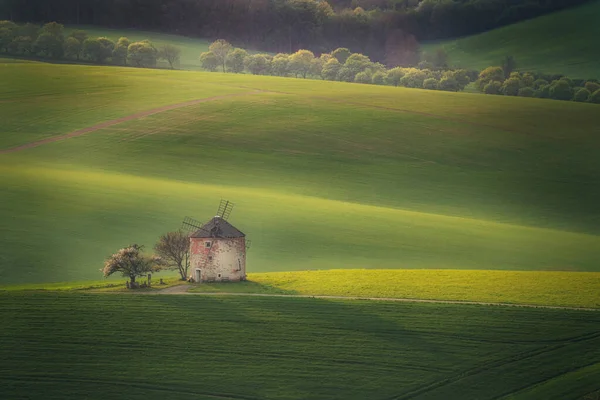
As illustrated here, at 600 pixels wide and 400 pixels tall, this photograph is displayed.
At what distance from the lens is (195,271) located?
56219mm

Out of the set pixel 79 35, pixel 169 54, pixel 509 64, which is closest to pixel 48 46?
pixel 79 35

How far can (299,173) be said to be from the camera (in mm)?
91000

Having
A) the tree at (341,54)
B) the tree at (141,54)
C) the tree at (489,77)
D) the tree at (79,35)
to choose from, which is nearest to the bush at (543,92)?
the tree at (489,77)

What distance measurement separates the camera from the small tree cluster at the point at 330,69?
13775cm

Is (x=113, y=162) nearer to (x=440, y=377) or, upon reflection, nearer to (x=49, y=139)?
(x=49, y=139)

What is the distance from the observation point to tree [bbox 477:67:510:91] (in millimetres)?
136125

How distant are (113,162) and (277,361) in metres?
50.6

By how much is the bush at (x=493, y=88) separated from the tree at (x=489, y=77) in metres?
0.98

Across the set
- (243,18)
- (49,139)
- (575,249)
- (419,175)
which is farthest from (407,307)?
(243,18)

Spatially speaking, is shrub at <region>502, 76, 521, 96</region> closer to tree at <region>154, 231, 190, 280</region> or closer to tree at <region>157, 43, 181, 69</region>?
tree at <region>157, 43, 181, 69</region>

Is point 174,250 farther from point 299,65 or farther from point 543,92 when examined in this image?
point 299,65

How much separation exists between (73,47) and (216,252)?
8713 cm

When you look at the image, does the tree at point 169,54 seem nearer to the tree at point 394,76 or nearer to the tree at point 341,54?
the tree at point 341,54

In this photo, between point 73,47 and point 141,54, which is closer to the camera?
point 73,47
